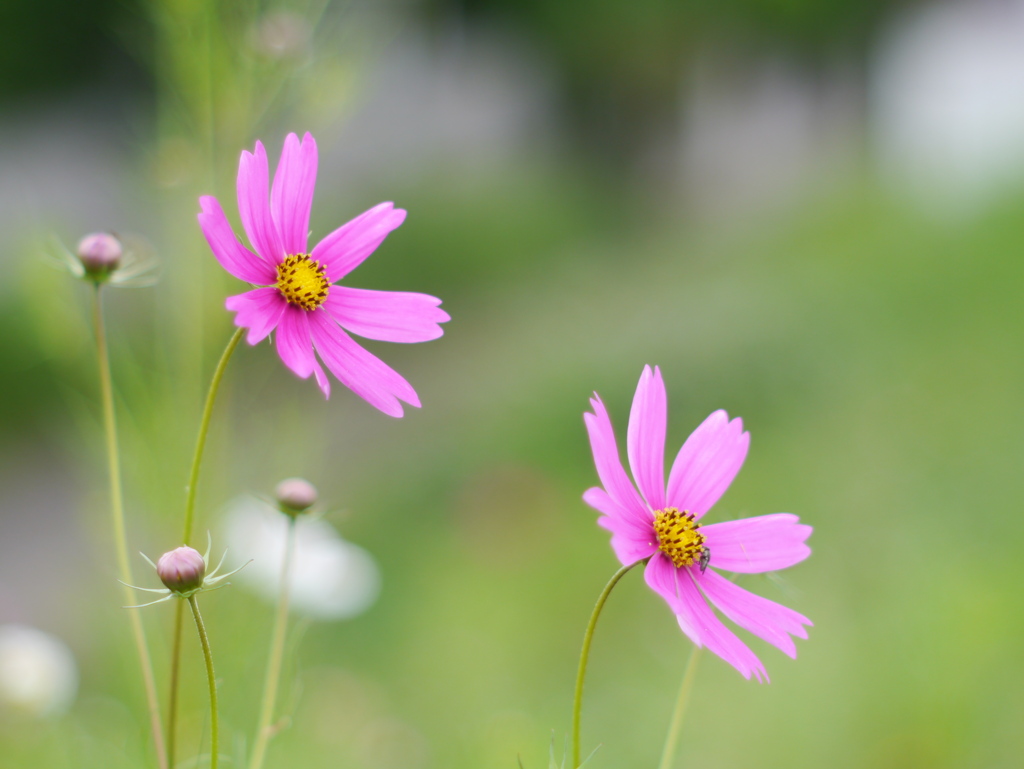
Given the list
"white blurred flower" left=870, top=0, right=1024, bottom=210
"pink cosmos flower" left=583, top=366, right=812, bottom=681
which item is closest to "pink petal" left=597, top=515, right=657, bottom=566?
"pink cosmos flower" left=583, top=366, right=812, bottom=681

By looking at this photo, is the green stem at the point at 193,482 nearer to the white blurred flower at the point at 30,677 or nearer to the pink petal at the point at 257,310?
the pink petal at the point at 257,310

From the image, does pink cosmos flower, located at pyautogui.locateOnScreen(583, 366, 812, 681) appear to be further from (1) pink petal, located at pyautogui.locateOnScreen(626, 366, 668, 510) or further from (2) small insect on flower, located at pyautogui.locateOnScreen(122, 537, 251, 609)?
(2) small insect on flower, located at pyautogui.locateOnScreen(122, 537, 251, 609)

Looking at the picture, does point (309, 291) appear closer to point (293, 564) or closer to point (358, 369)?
point (358, 369)

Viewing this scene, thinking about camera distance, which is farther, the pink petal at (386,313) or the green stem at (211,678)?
the pink petal at (386,313)

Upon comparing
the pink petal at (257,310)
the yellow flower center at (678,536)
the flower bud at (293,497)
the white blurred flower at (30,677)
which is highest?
the pink petal at (257,310)

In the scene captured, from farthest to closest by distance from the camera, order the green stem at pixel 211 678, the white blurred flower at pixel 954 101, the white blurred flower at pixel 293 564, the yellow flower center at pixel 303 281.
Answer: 1. the white blurred flower at pixel 954 101
2. the white blurred flower at pixel 293 564
3. the yellow flower center at pixel 303 281
4. the green stem at pixel 211 678

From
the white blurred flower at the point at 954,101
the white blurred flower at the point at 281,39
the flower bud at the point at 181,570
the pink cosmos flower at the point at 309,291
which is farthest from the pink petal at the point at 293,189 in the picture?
the white blurred flower at the point at 954,101

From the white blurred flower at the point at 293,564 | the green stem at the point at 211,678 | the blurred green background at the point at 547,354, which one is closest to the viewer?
the green stem at the point at 211,678

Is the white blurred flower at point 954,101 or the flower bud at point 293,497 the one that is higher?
the white blurred flower at point 954,101
